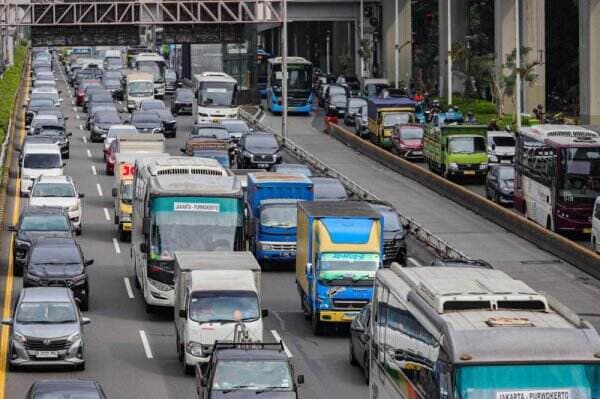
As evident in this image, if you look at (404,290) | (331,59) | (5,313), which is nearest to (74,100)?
(331,59)

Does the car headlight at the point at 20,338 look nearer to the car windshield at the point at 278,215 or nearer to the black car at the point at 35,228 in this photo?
the black car at the point at 35,228

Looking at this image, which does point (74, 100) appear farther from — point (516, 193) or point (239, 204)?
point (239, 204)

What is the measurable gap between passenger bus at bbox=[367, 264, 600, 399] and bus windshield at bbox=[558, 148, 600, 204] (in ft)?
82.1

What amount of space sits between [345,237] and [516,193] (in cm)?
1828

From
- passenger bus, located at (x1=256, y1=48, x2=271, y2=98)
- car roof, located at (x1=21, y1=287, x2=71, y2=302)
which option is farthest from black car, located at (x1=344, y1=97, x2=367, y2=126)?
car roof, located at (x1=21, y1=287, x2=71, y2=302)

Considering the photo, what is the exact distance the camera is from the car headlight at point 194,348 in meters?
31.3

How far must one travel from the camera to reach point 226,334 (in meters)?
31.4

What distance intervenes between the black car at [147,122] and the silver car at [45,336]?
135 feet

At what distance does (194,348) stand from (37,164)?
92.7 ft

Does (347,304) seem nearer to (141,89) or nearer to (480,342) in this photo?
(480,342)

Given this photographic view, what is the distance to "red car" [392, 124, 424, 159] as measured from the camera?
69.6 metres

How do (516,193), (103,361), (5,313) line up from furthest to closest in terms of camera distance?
(516,193) < (5,313) < (103,361)

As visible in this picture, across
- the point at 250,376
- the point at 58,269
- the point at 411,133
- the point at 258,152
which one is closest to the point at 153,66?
the point at 411,133

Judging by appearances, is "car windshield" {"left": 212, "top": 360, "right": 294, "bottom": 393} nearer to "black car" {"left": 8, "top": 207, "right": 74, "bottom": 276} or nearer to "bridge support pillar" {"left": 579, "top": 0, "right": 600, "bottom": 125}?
"black car" {"left": 8, "top": 207, "right": 74, "bottom": 276}
